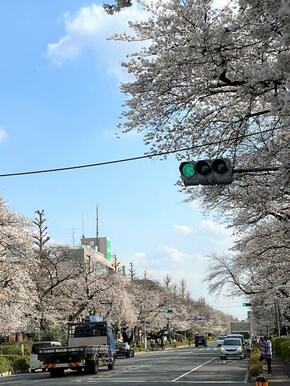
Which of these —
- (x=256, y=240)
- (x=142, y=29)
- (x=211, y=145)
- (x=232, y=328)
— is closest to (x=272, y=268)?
(x=256, y=240)

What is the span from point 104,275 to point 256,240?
127 feet

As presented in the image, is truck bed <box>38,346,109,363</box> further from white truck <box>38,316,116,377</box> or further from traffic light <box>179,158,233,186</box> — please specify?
traffic light <box>179,158,233,186</box>

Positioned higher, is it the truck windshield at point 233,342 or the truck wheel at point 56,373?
the truck windshield at point 233,342

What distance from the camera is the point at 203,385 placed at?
1944cm

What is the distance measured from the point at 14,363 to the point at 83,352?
11352 millimetres

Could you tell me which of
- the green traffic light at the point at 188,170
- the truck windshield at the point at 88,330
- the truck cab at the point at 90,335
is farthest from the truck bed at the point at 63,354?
the green traffic light at the point at 188,170

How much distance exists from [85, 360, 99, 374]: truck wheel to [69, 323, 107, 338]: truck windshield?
3038 mm

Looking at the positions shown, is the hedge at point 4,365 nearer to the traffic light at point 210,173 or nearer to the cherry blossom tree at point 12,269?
the cherry blossom tree at point 12,269

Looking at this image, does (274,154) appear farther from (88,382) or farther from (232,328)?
(232,328)

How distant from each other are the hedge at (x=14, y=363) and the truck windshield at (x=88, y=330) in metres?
5.74

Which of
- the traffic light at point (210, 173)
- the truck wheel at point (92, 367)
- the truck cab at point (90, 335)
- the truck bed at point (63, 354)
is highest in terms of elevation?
the traffic light at point (210, 173)

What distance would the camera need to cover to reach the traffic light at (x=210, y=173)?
11.3 meters

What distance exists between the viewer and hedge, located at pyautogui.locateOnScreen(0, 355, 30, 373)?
33562mm

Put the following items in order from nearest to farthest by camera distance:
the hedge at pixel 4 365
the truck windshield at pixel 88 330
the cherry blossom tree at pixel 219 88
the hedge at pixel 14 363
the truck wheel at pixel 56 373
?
1. the cherry blossom tree at pixel 219 88
2. the truck wheel at pixel 56 373
3. the truck windshield at pixel 88 330
4. the hedge at pixel 4 365
5. the hedge at pixel 14 363
